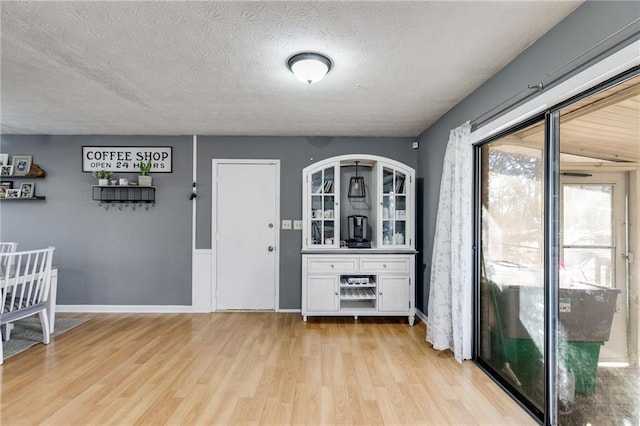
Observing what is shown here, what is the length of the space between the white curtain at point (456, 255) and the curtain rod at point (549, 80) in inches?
10.7

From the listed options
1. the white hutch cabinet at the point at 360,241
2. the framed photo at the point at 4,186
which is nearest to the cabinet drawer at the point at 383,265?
the white hutch cabinet at the point at 360,241

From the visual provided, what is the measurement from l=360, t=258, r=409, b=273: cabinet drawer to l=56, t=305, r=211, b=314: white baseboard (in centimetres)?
217

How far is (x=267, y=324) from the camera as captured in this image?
12.4ft

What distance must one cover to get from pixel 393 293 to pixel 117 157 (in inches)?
157

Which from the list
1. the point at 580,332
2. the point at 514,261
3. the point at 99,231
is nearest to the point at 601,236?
the point at 580,332

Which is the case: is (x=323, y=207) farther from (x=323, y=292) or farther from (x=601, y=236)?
(x=601, y=236)

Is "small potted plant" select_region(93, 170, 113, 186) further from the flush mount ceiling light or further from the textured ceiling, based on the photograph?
the flush mount ceiling light

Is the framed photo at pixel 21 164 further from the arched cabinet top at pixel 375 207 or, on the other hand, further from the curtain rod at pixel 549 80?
the curtain rod at pixel 549 80

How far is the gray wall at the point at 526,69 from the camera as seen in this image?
1.47m

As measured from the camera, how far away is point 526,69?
80.7 inches

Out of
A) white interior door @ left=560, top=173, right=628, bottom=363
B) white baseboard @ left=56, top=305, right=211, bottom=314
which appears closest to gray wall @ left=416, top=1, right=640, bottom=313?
white interior door @ left=560, top=173, right=628, bottom=363

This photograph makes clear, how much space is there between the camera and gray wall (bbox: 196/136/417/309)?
4.28 meters

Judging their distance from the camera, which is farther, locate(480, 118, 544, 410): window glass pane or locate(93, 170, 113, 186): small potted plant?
locate(93, 170, 113, 186): small potted plant

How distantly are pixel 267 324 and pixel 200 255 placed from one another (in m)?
1.33
